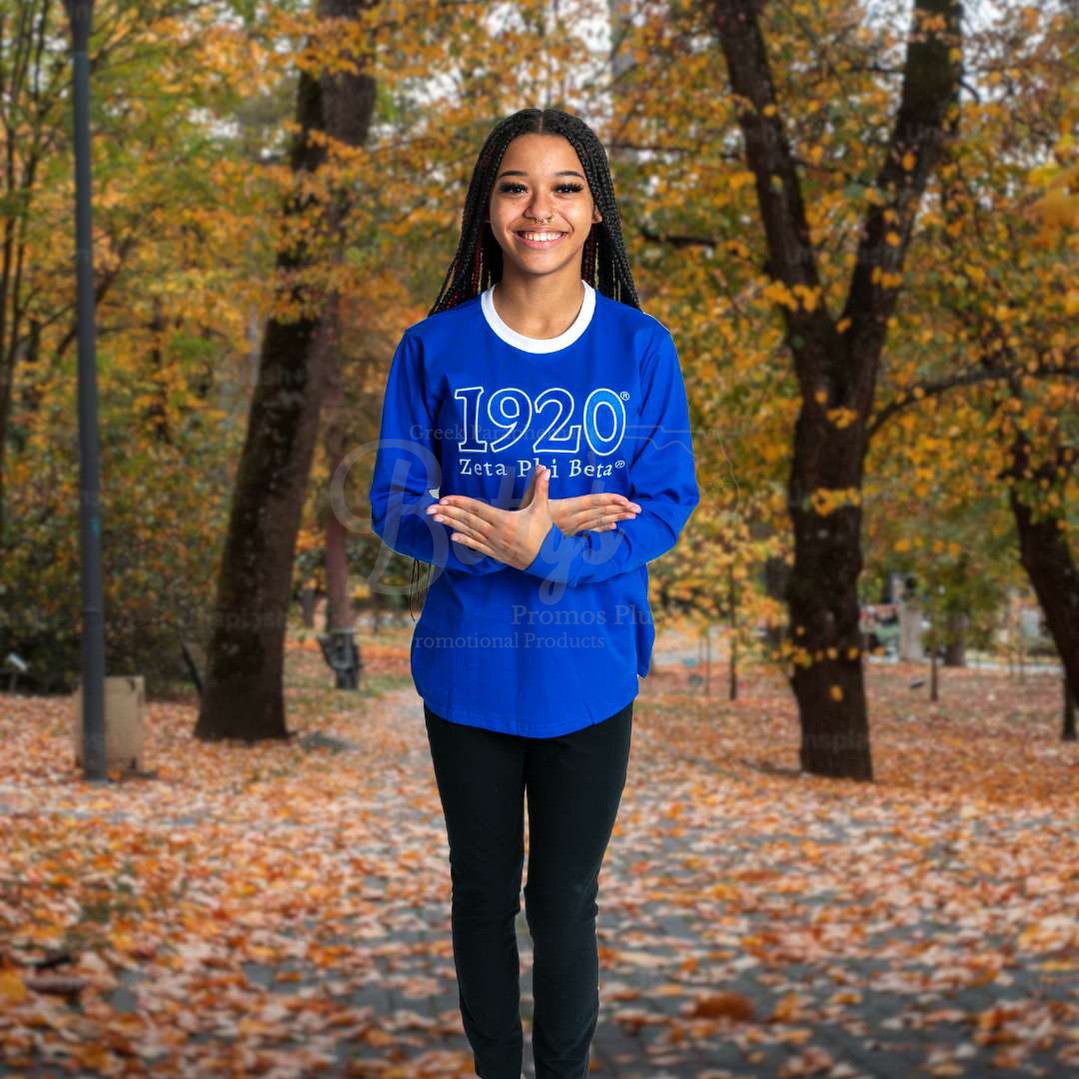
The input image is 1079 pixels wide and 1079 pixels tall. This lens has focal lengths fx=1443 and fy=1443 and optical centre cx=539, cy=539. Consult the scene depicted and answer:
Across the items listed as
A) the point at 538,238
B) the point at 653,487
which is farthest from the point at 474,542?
the point at 538,238

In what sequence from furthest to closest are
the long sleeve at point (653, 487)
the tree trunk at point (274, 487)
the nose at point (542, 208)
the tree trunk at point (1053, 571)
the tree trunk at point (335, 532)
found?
the tree trunk at point (335, 532), the tree trunk at point (1053, 571), the tree trunk at point (274, 487), the nose at point (542, 208), the long sleeve at point (653, 487)

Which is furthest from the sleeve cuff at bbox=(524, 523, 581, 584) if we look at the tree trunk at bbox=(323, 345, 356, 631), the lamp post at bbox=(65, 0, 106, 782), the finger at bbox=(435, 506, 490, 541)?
the tree trunk at bbox=(323, 345, 356, 631)

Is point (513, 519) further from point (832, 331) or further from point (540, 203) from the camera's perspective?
point (832, 331)

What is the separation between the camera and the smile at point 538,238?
2756mm

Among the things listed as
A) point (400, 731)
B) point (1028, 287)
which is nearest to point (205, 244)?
point (400, 731)

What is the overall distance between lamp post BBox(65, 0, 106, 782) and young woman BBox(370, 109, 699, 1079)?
1018 centimetres

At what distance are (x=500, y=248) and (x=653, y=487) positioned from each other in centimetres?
60

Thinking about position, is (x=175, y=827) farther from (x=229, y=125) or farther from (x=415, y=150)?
(x=229, y=125)

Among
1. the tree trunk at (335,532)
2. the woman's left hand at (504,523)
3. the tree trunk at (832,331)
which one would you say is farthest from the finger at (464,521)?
the tree trunk at (335,532)

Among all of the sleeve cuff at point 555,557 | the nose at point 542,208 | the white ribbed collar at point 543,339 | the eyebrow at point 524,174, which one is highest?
the eyebrow at point 524,174

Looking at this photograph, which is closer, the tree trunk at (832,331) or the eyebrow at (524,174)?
the eyebrow at (524,174)

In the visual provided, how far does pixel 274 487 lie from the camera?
1630 cm

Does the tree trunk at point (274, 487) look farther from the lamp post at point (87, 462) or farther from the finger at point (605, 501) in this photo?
the finger at point (605, 501)

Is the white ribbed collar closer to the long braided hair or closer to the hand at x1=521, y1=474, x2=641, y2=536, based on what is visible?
the long braided hair
